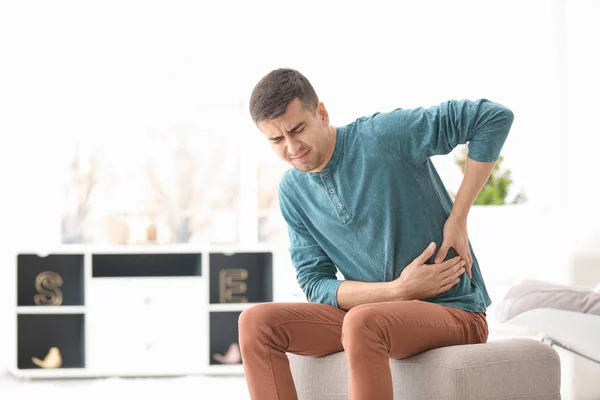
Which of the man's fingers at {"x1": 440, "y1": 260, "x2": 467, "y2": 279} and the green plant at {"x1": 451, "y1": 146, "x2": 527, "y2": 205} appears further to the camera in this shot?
the green plant at {"x1": 451, "y1": 146, "x2": 527, "y2": 205}

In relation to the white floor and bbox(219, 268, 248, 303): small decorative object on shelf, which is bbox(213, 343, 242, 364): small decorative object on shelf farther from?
bbox(219, 268, 248, 303): small decorative object on shelf

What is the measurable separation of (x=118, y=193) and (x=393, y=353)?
11.6 ft

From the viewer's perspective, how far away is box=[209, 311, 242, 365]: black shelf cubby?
4430 mm

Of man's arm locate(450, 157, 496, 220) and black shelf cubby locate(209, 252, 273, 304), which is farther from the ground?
man's arm locate(450, 157, 496, 220)

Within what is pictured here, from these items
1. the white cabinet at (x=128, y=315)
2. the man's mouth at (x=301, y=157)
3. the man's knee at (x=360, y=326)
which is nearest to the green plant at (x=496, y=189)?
the white cabinet at (x=128, y=315)

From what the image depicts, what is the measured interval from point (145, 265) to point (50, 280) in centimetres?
56

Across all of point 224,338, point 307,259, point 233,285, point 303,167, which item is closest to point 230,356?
point 224,338

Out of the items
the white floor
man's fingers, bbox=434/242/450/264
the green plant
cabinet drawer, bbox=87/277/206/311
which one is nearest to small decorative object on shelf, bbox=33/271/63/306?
cabinet drawer, bbox=87/277/206/311

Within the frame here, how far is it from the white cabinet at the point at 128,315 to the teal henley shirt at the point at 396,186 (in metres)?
2.41

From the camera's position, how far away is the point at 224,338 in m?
4.49

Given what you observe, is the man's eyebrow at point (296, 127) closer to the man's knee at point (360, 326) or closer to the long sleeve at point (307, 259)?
the long sleeve at point (307, 259)

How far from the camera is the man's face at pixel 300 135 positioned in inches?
75.6

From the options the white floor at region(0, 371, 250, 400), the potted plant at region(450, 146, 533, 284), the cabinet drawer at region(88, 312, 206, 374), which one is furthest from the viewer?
the cabinet drawer at region(88, 312, 206, 374)

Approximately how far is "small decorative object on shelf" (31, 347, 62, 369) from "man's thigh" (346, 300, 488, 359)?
295cm
